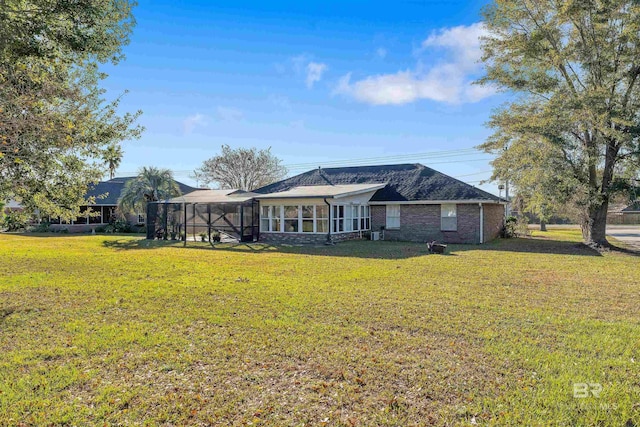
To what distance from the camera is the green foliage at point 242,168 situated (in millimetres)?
43688

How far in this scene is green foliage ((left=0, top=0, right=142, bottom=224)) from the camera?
20.6ft

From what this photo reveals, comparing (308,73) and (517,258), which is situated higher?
(308,73)

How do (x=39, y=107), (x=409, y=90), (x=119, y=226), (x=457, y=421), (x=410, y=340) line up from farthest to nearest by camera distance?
(x=119, y=226), (x=409, y=90), (x=39, y=107), (x=410, y=340), (x=457, y=421)

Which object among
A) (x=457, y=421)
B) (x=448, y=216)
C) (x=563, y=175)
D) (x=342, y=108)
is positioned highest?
(x=342, y=108)

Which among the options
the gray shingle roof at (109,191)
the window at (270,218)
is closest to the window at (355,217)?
the window at (270,218)

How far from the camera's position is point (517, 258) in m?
14.6

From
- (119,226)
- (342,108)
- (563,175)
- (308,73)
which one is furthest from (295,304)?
(119,226)

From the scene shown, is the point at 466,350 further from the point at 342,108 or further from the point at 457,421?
the point at 342,108

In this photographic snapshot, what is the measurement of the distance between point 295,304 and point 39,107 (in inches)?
232

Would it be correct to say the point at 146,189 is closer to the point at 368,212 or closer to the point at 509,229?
the point at 368,212

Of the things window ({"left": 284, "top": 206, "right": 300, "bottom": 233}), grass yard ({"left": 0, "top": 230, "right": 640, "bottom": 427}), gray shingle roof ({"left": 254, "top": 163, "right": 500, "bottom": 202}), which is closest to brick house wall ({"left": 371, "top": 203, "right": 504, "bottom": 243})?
gray shingle roof ({"left": 254, "top": 163, "right": 500, "bottom": 202})

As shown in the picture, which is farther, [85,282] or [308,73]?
[308,73]

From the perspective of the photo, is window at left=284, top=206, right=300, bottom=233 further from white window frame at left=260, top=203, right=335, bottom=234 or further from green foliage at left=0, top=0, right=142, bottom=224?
green foliage at left=0, top=0, right=142, bottom=224

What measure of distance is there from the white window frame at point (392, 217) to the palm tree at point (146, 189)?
1547 cm
